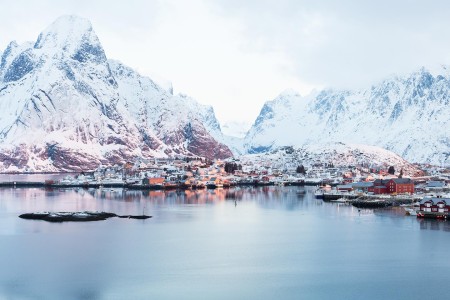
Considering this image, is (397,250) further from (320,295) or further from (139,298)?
(139,298)

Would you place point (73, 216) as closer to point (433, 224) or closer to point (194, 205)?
point (194, 205)

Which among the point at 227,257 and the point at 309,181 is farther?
the point at 309,181

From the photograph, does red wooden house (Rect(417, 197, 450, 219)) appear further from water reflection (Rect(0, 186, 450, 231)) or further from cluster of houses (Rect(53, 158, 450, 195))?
cluster of houses (Rect(53, 158, 450, 195))

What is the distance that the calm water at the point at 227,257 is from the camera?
28.5m

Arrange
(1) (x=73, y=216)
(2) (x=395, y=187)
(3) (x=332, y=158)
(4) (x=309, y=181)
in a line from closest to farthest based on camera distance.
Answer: (1) (x=73, y=216), (2) (x=395, y=187), (4) (x=309, y=181), (3) (x=332, y=158)

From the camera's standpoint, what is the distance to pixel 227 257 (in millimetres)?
36344

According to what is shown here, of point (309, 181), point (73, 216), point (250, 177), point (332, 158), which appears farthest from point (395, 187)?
point (332, 158)

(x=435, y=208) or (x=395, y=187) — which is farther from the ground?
(x=395, y=187)

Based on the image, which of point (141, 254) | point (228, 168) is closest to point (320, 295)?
point (141, 254)

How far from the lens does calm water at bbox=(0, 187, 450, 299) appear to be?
2853 centimetres

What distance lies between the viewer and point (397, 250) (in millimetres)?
38000

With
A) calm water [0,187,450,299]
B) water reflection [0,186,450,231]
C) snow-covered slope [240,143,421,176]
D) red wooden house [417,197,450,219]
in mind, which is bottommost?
calm water [0,187,450,299]

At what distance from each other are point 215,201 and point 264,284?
4747 centimetres

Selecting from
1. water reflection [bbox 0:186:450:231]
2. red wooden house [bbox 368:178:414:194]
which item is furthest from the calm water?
red wooden house [bbox 368:178:414:194]
